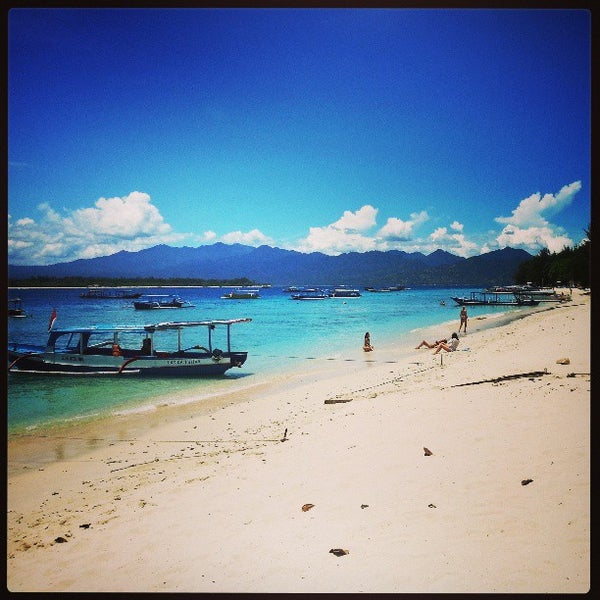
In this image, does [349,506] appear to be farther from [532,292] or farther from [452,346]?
[532,292]

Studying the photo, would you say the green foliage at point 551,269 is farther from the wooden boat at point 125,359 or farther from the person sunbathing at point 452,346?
the wooden boat at point 125,359

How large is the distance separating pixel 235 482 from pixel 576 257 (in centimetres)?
2655

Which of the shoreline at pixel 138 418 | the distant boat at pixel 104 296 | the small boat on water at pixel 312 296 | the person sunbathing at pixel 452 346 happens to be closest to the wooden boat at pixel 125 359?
the shoreline at pixel 138 418

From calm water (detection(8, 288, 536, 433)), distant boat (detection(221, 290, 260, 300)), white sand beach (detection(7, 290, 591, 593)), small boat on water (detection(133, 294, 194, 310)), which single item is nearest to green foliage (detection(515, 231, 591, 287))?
calm water (detection(8, 288, 536, 433))

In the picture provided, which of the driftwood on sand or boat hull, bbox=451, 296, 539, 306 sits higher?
boat hull, bbox=451, 296, 539, 306

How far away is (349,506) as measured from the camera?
253 centimetres

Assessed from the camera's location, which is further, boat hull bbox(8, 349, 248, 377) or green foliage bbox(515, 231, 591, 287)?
green foliage bbox(515, 231, 591, 287)

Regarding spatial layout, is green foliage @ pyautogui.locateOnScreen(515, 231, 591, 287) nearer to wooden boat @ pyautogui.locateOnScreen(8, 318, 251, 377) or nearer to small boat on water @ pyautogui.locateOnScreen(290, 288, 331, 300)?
small boat on water @ pyautogui.locateOnScreen(290, 288, 331, 300)

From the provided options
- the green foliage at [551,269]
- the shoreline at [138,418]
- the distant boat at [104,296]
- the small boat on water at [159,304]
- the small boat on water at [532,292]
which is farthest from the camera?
the small boat on water at [159,304]

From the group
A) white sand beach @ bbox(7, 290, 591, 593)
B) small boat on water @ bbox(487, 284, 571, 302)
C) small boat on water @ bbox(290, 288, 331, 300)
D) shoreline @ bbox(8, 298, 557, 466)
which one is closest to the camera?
white sand beach @ bbox(7, 290, 591, 593)

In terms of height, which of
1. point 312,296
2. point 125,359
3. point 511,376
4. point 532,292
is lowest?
point 125,359

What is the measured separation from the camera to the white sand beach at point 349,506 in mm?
2041

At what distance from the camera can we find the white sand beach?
204 cm

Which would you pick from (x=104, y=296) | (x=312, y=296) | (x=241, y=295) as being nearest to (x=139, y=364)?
(x=104, y=296)
